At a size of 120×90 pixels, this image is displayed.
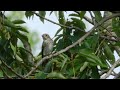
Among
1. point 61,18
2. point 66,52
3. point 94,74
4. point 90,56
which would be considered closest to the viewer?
point 90,56

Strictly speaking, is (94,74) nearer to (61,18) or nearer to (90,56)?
(90,56)

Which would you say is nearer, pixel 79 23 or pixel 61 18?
pixel 79 23

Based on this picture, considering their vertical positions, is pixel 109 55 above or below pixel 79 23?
below

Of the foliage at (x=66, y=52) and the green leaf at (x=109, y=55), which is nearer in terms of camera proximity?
the foliage at (x=66, y=52)

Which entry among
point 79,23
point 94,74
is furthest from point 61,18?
point 94,74

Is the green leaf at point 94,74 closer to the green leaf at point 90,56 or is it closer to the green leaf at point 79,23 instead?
the green leaf at point 90,56

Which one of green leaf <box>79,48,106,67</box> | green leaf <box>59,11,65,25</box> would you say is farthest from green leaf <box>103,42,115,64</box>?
green leaf <box>79,48,106,67</box>

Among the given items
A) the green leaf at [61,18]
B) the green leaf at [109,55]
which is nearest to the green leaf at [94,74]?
the green leaf at [109,55]

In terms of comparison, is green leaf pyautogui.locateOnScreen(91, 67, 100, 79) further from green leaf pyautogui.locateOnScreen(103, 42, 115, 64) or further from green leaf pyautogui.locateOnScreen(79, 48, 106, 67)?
green leaf pyautogui.locateOnScreen(103, 42, 115, 64)
